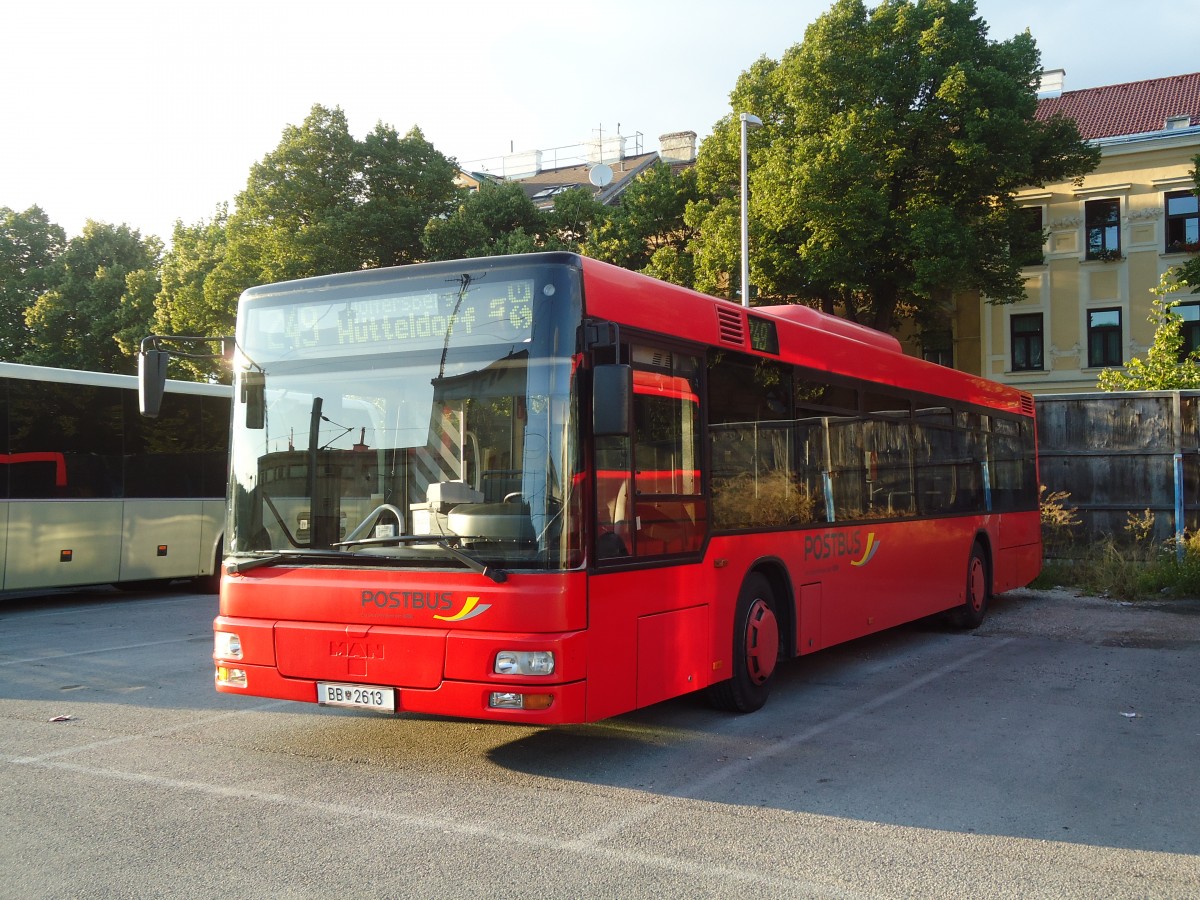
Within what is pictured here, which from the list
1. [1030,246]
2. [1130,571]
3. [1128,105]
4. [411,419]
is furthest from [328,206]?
[411,419]

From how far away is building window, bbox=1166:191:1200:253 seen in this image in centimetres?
3822

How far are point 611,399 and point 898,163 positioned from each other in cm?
2950

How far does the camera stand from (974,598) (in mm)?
13211

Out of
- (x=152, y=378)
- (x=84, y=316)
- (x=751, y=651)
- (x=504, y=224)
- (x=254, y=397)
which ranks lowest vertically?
(x=751, y=651)

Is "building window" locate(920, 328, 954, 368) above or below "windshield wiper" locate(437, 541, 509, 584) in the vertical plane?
above

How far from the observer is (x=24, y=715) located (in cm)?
823

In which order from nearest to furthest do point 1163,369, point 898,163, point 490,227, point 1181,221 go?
point 1163,369, point 898,163, point 490,227, point 1181,221

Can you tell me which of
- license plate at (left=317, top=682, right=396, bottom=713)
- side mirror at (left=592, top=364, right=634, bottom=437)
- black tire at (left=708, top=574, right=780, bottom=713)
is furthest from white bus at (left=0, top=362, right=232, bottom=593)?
side mirror at (left=592, top=364, right=634, bottom=437)

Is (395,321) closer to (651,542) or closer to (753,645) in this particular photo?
(651,542)

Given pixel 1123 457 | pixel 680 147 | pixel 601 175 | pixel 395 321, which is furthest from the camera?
pixel 680 147

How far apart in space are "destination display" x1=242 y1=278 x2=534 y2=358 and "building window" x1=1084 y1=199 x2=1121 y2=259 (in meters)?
37.5

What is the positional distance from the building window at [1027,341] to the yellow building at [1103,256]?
0.11ft

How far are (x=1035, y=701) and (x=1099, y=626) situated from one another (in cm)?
522

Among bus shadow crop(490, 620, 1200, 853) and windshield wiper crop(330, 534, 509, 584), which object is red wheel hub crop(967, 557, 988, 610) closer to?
bus shadow crop(490, 620, 1200, 853)
